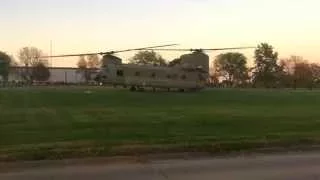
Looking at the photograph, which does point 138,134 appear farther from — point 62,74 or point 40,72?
point 62,74

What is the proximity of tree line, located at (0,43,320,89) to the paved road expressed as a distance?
419 ft

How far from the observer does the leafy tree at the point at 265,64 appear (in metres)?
158

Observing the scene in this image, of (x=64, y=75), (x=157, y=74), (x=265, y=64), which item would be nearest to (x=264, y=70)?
(x=265, y=64)

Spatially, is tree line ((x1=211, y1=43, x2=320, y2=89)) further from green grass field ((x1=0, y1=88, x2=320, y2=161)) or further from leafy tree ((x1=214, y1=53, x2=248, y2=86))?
green grass field ((x1=0, y1=88, x2=320, y2=161))

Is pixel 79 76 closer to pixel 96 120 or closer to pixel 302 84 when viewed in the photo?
pixel 302 84

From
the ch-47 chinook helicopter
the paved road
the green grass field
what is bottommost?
the paved road

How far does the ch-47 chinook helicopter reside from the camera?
56.4 meters

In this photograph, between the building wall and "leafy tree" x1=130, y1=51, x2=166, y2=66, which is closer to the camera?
the building wall

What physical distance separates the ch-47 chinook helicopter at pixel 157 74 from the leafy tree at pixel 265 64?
310 ft

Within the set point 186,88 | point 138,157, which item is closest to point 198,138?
point 138,157

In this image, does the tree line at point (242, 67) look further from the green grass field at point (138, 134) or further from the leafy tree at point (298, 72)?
the green grass field at point (138, 134)

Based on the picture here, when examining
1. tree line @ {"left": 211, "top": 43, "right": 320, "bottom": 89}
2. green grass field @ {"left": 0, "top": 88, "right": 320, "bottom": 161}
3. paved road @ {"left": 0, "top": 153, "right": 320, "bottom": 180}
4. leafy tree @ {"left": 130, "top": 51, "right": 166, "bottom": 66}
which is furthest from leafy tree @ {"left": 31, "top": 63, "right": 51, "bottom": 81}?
paved road @ {"left": 0, "top": 153, "right": 320, "bottom": 180}

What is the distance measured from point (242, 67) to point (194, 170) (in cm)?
15993

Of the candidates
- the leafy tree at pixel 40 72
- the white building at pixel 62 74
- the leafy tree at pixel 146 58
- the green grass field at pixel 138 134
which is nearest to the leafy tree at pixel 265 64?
the leafy tree at pixel 146 58
